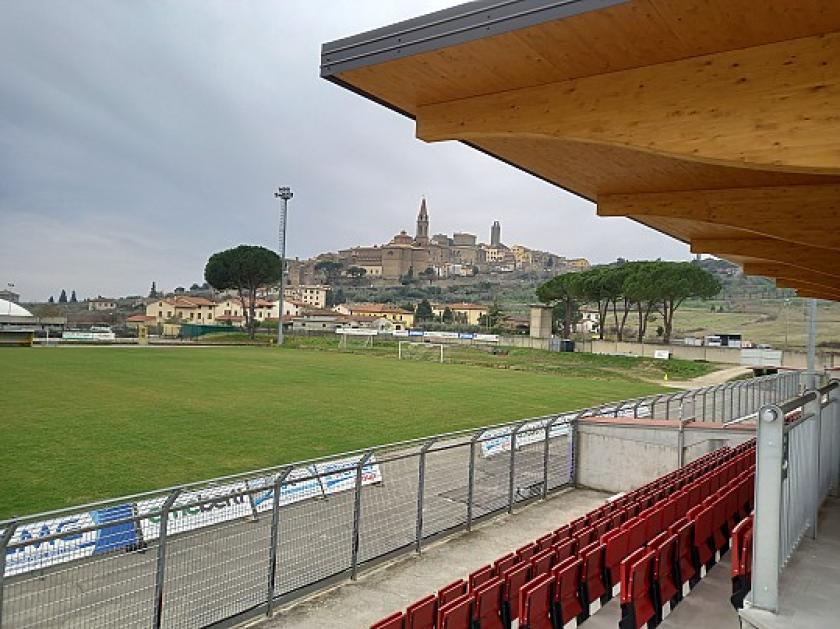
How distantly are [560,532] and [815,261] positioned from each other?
6.93m

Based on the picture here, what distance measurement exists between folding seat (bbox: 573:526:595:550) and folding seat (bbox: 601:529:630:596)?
0.29m

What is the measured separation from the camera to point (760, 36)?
154 inches

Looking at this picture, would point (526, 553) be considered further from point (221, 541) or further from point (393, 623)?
point (221, 541)

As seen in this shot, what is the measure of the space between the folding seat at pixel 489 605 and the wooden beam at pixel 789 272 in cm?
1142

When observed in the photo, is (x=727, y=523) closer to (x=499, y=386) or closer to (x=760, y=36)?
(x=760, y=36)

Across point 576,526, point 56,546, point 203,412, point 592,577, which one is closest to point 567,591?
point 592,577

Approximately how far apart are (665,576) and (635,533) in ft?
2.12

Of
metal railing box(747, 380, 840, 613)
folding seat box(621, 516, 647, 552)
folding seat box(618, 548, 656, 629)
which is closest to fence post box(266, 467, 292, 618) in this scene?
folding seat box(621, 516, 647, 552)

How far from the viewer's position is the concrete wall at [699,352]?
50656mm

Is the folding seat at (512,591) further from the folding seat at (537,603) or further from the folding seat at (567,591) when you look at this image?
the folding seat at (567,591)

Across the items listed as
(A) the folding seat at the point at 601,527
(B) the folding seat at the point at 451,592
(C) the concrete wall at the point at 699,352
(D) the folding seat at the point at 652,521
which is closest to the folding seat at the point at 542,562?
(B) the folding seat at the point at 451,592

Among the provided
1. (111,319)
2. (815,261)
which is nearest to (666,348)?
(815,261)

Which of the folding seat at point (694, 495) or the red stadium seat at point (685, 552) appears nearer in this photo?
the red stadium seat at point (685, 552)

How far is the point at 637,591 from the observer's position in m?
4.89
